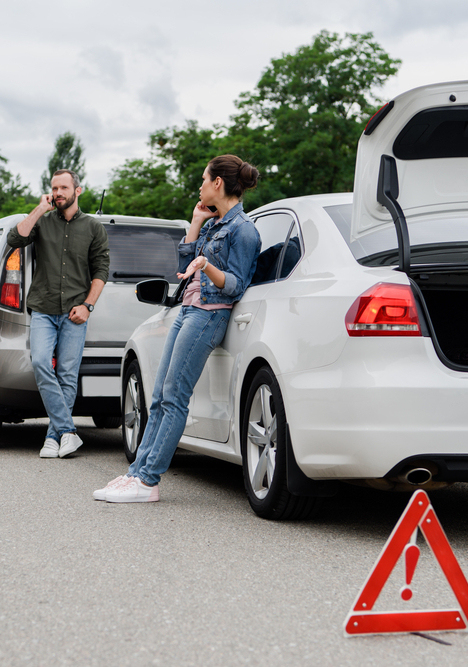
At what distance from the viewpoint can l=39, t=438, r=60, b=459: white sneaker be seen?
729 cm

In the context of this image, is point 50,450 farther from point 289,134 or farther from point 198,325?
point 289,134

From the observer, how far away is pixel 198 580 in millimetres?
3516

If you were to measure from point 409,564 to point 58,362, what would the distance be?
4.82 m

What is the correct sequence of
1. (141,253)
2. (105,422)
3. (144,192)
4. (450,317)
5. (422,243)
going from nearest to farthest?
(422,243), (450,317), (141,253), (105,422), (144,192)

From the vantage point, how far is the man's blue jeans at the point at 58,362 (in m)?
7.16

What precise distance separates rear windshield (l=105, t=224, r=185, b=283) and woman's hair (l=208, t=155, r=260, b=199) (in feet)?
7.60

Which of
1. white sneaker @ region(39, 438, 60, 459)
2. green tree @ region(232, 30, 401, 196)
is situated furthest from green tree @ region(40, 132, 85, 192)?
white sneaker @ region(39, 438, 60, 459)

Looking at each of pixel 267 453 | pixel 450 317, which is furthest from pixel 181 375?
pixel 450 317

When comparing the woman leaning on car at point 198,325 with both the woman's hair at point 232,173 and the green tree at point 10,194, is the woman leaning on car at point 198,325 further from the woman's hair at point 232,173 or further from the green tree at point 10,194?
the green tree at point 10,194

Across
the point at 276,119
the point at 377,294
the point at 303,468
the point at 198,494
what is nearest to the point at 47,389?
the point at 198,494

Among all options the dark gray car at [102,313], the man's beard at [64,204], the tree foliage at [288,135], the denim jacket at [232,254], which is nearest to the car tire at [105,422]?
the dark gray car at [102,313]

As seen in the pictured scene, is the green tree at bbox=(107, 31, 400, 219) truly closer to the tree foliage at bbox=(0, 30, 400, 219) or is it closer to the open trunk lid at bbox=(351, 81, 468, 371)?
the tree foliage at bbox=(0, 30, 400, 219)

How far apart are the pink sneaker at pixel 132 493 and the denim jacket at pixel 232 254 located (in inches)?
43.5

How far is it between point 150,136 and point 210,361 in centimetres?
3549
